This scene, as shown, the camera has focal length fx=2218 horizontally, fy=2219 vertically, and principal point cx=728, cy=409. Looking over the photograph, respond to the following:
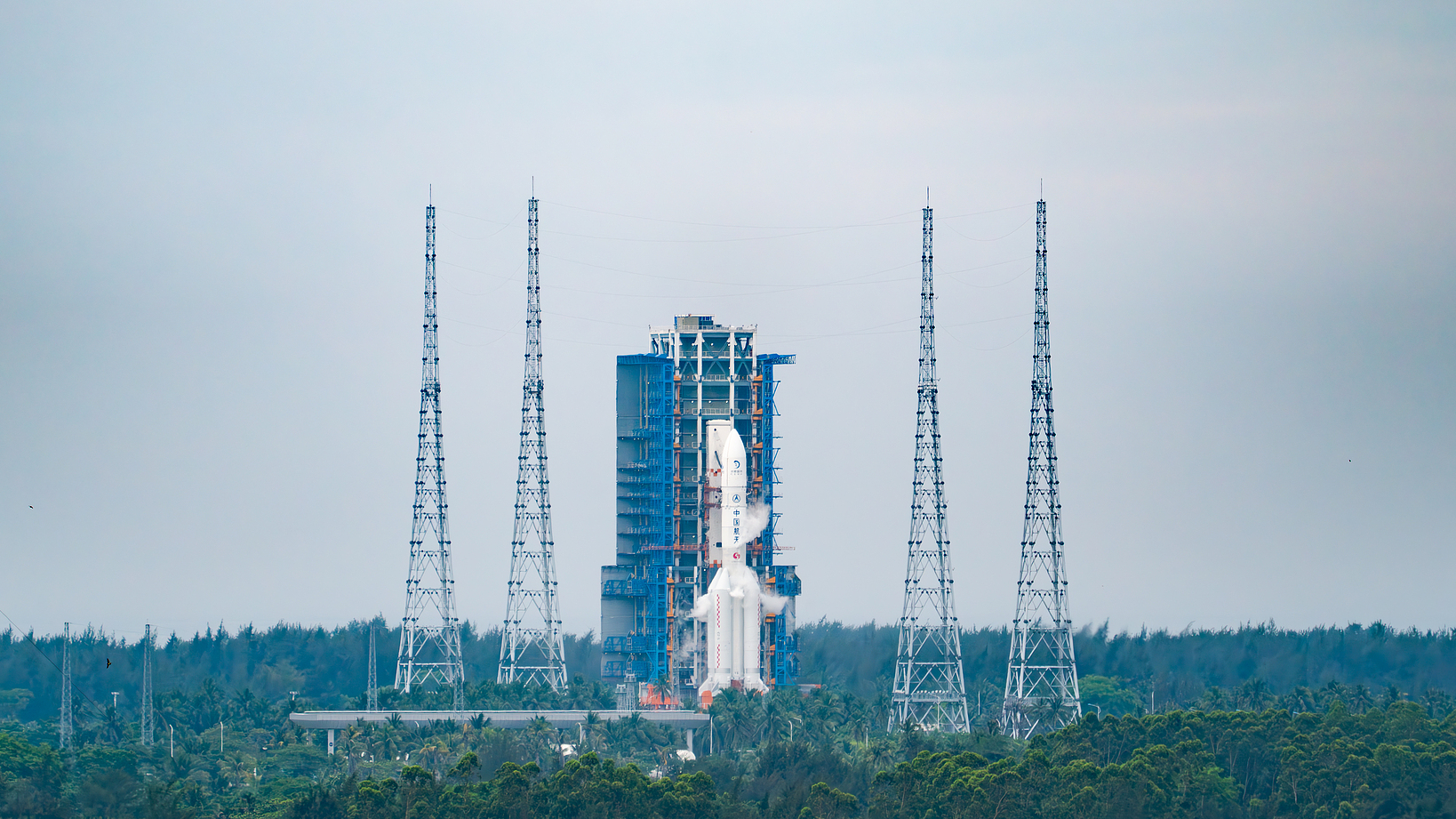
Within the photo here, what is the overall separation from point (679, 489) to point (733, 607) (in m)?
8.90

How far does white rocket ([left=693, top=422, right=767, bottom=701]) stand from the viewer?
141 m

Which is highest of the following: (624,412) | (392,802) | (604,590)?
(624,412)

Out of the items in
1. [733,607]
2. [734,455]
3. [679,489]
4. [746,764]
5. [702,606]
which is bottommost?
[746,764]

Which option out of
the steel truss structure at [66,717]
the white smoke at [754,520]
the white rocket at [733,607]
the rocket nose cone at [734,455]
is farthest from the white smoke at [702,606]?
the steel truss structure at [66,717]

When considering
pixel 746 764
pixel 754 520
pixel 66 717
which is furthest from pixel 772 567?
pixel 66 717

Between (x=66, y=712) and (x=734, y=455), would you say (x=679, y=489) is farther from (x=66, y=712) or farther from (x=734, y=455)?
(x=66, y=712)

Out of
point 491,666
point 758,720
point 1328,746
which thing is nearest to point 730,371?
point 758,720

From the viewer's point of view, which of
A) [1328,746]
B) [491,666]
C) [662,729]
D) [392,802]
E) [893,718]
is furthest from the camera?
[491,666]

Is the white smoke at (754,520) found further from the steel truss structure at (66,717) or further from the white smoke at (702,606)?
the steel truss structure at (66,717)

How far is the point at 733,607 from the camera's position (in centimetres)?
14250

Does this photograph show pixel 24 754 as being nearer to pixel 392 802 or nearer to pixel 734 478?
pixel 392 802

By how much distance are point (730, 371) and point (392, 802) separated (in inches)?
1986

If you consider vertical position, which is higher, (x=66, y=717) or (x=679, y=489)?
(x=679, y=489)

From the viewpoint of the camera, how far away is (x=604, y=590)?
149750 millimetres
